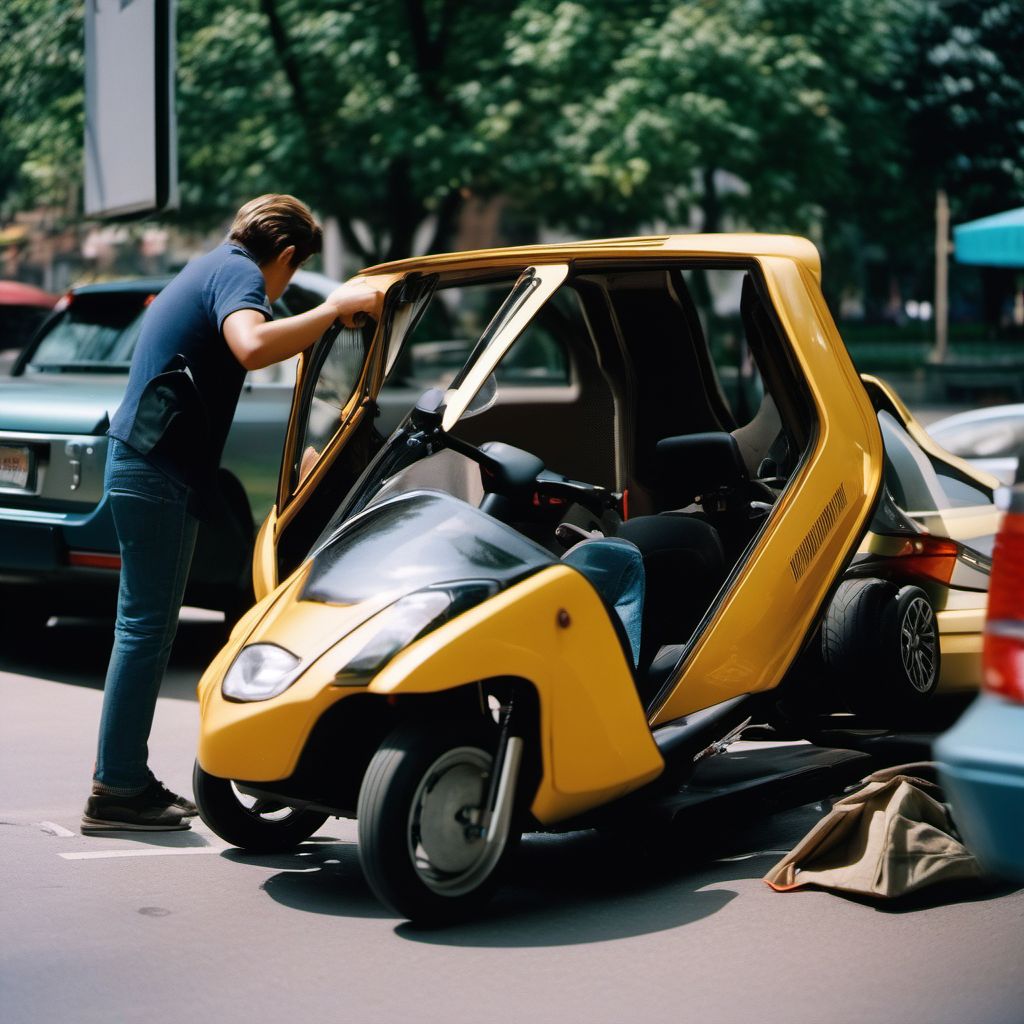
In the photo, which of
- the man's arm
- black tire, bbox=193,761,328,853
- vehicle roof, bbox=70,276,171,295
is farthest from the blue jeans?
vehicle roof, bbox=70,276,171,295

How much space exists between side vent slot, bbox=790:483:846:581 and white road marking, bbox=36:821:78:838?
2280mm

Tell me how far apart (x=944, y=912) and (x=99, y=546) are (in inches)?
160

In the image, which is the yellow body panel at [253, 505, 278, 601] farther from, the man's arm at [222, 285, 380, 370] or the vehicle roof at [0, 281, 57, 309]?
the vehicle roof at [0, 281, 57, 309]

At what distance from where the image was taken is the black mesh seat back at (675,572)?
552 cm

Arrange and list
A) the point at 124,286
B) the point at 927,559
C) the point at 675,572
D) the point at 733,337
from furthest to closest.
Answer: the point at 733,337, the point at 124,286, the point at 927,559, the point at 675,572

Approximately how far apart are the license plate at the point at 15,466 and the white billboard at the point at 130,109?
3.14 meters

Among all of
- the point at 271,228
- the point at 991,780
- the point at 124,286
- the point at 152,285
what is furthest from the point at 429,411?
the point at 124,286

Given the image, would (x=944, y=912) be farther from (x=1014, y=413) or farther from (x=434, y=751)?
(x=1014, y=413)

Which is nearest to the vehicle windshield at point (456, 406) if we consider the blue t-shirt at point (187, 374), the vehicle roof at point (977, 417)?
the blue t-shirt at point (187, 374)

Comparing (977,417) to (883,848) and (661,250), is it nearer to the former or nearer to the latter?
(661,250)

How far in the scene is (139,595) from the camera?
16.9 feet

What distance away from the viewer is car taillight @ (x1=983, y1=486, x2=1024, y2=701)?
343cm

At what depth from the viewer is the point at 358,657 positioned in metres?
4.14

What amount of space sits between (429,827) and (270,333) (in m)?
1.46
